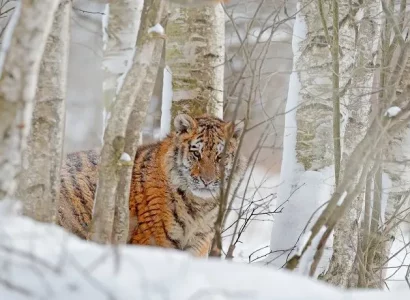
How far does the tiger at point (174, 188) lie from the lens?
593 centimetres

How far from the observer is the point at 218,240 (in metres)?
4.17

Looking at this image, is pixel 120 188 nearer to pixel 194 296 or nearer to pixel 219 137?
pixel 219 137

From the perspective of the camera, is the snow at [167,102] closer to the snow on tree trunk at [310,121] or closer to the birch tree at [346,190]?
the snow on tree trunk at [310,121]

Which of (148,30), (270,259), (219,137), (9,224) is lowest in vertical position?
(270,259)

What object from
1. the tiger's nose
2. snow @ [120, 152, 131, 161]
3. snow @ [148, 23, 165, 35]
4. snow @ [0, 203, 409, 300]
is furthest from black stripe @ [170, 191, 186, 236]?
snow @ [0, 203, 409, 300]

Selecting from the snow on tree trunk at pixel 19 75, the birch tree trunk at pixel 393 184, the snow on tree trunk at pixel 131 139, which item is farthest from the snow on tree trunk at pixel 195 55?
the snow on tree trunk at pixel 19 75

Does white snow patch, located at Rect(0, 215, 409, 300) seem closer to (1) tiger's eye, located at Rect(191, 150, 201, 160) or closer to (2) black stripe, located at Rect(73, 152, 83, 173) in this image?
(1) tiger's eye, located at Rect(191, 150, 201, 160)

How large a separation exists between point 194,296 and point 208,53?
12.4 ft

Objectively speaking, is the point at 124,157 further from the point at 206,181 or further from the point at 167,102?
the point at 167,102

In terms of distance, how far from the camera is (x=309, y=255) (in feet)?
13.2

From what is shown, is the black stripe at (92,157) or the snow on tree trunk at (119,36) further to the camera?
the snow on tree trunk at (119,36)

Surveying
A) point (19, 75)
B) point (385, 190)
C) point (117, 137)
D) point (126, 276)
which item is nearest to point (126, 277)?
point (126, 276)

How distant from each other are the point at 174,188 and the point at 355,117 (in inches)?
57.7

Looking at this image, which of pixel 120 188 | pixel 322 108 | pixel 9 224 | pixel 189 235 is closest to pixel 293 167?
pixel 322 108
